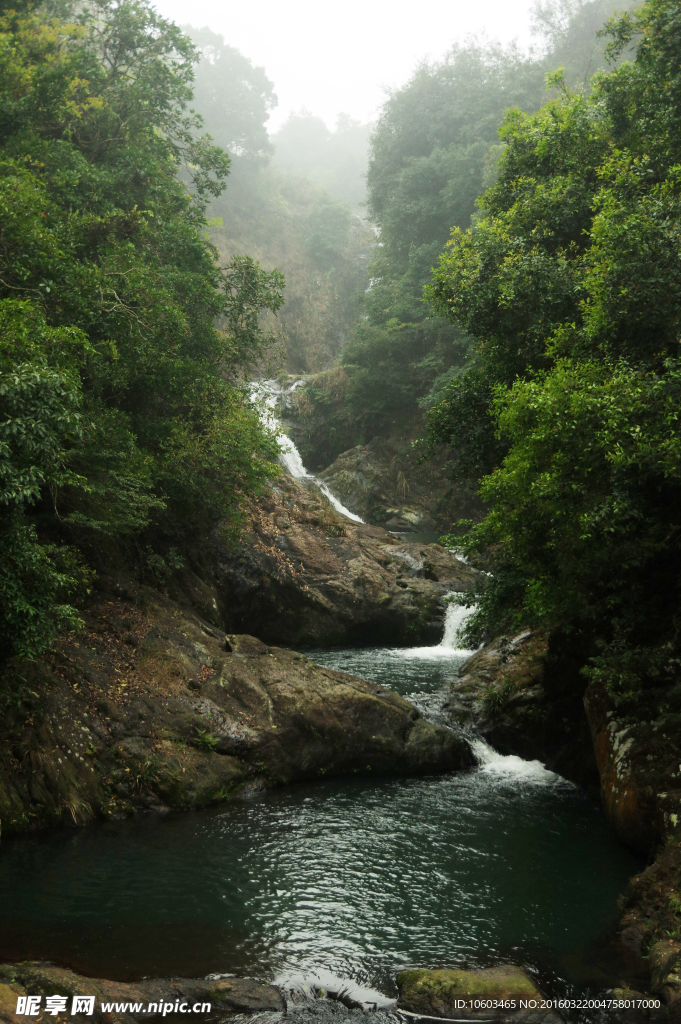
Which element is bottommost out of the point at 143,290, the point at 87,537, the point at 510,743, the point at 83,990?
the point at 83,990

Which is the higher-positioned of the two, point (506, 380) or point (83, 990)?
point (506, 380)

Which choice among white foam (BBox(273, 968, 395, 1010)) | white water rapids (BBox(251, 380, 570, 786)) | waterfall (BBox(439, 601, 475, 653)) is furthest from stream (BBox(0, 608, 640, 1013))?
waterfall (BBox(439, 601, 475, 653))

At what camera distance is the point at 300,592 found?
18797 millimetres

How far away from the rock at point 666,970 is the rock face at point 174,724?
584 cm

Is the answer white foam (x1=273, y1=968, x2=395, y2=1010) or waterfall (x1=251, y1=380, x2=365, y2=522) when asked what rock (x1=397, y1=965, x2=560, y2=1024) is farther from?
waterfall (x1=251, y1=380, x2=365, y2=522)

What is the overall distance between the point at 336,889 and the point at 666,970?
3534 millimetres

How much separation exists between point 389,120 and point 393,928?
43.7m

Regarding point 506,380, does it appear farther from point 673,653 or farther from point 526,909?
point 526,909

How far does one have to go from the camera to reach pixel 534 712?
1270 centimetres

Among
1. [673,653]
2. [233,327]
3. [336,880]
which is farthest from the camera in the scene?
[233,327]

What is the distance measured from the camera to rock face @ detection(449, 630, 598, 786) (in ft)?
39.3

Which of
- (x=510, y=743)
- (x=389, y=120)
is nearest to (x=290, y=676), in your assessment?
(x=510, y=743)

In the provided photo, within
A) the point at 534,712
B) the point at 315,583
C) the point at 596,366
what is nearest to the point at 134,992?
the point at 534,712

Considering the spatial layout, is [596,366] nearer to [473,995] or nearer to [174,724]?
[473,995]
